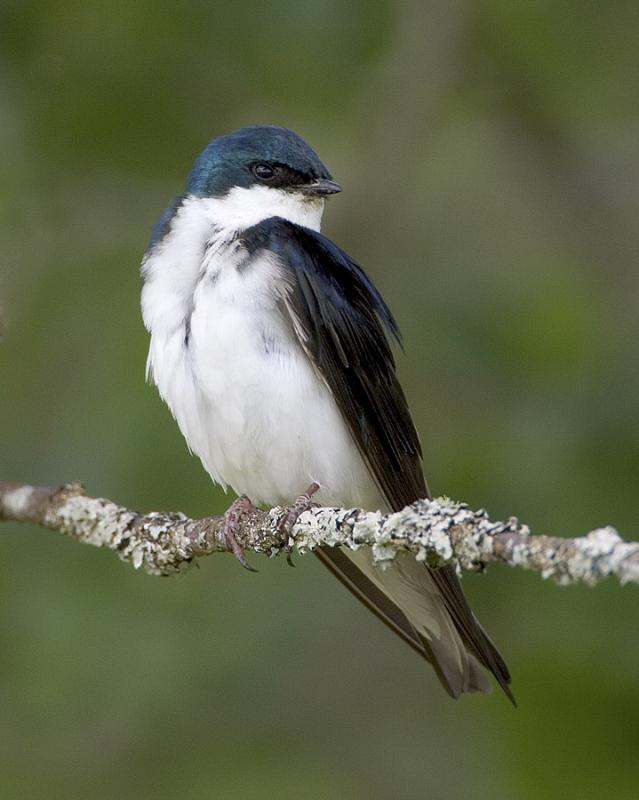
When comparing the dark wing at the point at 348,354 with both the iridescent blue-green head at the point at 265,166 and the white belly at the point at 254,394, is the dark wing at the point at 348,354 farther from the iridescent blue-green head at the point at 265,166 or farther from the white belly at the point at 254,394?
the iridescent blue-green head at the point at 265,166

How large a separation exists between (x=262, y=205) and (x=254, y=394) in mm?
514

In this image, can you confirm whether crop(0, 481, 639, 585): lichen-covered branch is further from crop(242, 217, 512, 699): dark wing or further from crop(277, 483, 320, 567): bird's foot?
crop(242, 217, 512, 699): dark wing

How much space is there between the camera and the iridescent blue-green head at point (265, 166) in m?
2.91

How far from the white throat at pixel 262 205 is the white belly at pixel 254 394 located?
0.25 m

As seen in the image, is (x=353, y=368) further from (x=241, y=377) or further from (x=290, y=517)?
(x=290, y=517)

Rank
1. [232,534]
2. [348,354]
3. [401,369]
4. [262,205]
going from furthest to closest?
1. [401,369]
2. [262,205]
3. [348,354]
4. [232,534]

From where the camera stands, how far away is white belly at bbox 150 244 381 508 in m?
2.54

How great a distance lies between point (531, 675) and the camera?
8.88ft

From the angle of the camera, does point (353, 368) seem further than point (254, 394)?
Yes

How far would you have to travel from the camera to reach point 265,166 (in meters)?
2.94

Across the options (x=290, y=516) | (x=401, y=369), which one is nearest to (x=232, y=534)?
(x=290, y=516)

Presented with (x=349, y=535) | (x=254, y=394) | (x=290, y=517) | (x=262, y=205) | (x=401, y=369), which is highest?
(x=262, y=205)

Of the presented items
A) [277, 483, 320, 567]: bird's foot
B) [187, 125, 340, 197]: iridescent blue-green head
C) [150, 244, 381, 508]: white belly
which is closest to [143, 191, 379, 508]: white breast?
[150, 244, 381, 508]: white belly

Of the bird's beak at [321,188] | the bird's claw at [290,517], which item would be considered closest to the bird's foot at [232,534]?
the bird's claw at [290,517]
